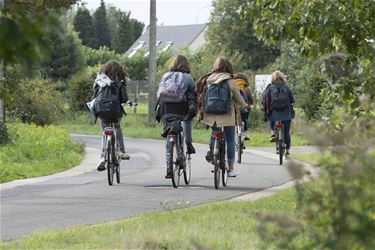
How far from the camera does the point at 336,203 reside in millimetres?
3543

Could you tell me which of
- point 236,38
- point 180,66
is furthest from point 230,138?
point 236,38

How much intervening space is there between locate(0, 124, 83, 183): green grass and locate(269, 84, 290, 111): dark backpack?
4.01m

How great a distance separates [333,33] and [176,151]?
3.14 metres

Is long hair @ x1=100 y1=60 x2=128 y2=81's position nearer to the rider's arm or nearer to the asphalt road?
the rider's arm

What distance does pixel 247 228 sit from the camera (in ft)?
26.5

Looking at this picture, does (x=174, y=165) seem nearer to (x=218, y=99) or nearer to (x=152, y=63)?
(x=218, y=99)

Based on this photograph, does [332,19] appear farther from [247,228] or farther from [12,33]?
[12,33]

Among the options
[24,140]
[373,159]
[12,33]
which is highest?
[12,33]

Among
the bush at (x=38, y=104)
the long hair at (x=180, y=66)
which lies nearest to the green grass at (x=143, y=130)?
the bush at (x=38, y=104)

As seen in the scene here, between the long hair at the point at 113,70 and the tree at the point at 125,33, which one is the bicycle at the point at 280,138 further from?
the tree at the point at 125,33

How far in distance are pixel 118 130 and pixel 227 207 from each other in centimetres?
389

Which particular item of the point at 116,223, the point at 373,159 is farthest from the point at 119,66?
the point at 373,159

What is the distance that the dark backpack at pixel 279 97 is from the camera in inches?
678

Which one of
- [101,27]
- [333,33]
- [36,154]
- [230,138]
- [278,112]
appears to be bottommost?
[36,154]
